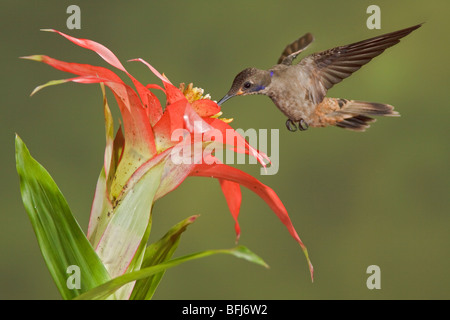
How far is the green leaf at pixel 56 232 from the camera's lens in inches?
18.2

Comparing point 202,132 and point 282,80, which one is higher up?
point 282,80

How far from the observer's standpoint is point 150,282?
21.8 inches

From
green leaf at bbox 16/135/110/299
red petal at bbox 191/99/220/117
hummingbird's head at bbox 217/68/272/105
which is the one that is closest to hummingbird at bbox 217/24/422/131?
→ hummingbird's head at bbox 217/68/272/105

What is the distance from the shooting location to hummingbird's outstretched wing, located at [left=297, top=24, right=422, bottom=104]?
0.74m

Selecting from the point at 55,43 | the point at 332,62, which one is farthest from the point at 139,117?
the point at 55,43

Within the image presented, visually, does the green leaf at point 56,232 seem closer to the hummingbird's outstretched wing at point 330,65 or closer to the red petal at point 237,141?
the red petal at point 237,141

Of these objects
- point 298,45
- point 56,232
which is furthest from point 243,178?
point 298,45

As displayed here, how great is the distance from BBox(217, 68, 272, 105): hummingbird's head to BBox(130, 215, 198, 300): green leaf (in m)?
0.17

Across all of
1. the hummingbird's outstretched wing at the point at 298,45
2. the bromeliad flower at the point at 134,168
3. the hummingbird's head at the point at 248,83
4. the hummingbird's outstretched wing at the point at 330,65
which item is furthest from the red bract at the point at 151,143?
the hummingbird's outstretched wing at the point at 298,45

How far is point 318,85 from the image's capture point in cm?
79

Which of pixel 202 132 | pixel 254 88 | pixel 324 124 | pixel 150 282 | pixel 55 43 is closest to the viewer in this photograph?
pixel 202 132

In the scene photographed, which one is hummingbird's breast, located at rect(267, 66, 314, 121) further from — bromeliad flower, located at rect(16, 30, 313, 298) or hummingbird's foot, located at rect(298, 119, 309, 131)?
bromeliad flower, located at rect(16, 30, 313, 298)

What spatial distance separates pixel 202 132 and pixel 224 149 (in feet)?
0.16

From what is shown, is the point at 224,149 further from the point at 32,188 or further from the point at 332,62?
the point at 332,62
